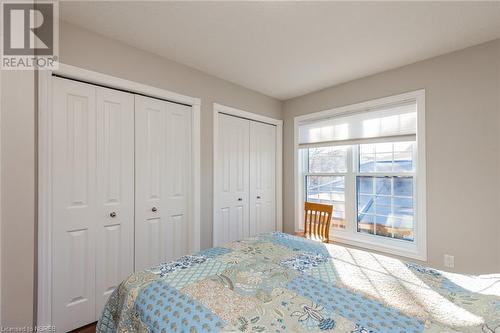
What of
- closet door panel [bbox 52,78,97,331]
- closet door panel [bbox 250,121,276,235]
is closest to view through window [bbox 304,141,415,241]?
closet door panel [bbox 250,121,276,235]

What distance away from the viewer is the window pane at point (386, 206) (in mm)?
2729

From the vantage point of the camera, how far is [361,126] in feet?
9.84

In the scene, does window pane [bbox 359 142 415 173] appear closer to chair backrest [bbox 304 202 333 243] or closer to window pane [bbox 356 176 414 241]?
window pane [bbox 356 176 414 241]

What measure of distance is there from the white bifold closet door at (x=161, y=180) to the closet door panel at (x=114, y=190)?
0.24 feet

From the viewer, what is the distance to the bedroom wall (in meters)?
2.10

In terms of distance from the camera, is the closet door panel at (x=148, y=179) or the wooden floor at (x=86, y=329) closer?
the wooden floor at (x=86, y=329)

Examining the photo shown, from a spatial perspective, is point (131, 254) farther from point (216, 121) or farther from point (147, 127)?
point (216, 121)

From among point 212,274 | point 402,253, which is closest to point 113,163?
point 212,274

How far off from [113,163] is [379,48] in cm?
265

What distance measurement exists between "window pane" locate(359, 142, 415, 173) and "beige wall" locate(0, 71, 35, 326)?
10.7 ft

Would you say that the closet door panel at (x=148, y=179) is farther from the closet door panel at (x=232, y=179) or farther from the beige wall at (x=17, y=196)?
the beige wall at (x=17, y=196)

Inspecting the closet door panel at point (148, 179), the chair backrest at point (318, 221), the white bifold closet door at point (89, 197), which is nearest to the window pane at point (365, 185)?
the chair backrest at point (318, 221)

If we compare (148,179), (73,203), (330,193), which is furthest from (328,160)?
(73,203)

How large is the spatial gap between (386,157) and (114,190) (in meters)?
2.97
